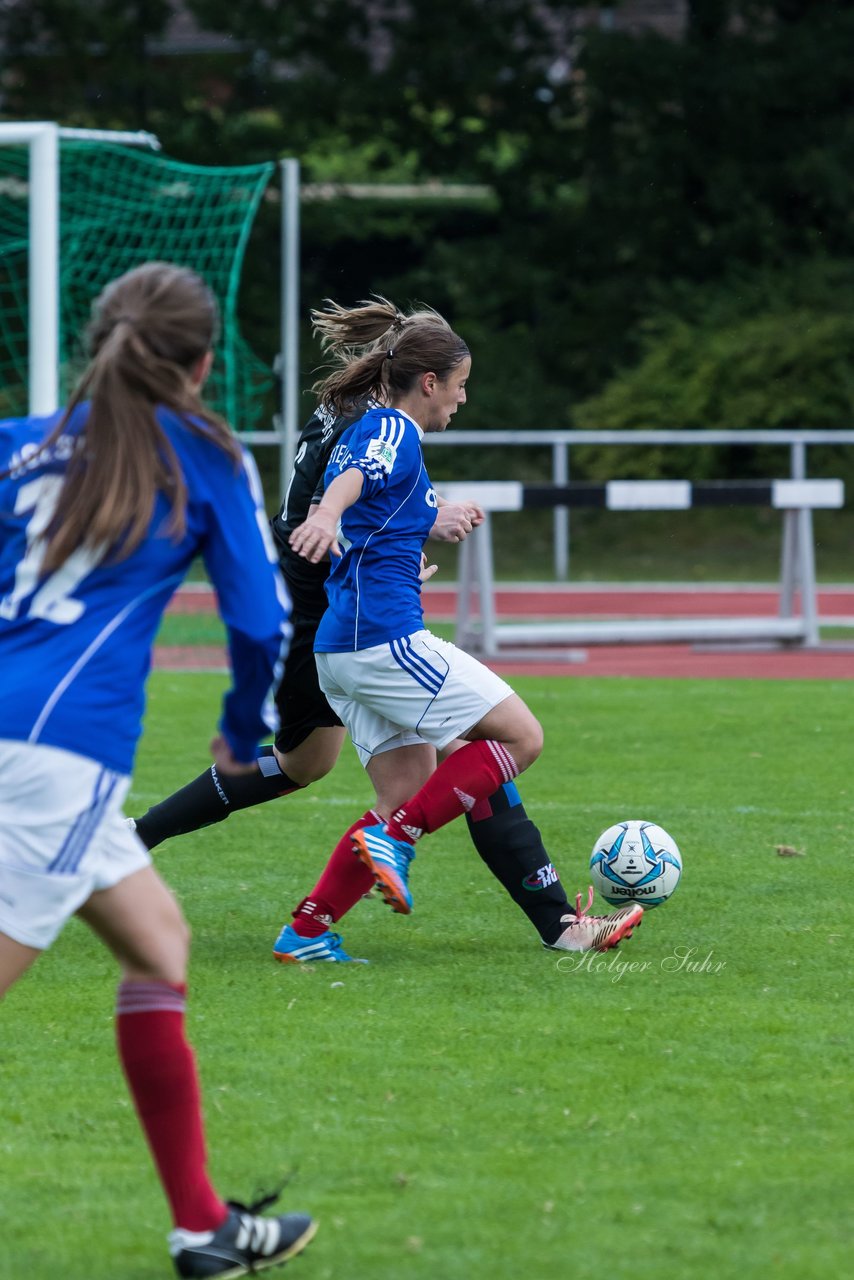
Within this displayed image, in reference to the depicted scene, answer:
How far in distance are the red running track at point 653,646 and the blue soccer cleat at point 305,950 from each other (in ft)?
22.5

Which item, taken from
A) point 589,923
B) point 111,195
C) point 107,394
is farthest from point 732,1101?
point 111,195

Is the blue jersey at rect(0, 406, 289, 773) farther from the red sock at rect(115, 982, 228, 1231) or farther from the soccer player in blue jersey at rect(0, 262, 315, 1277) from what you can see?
the red sock at rect(115, 982, 228, 1231)

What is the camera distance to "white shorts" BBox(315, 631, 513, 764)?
496 cm

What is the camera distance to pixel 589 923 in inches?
204

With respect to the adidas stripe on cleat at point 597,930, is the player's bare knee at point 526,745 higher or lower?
higher

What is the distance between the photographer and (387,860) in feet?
15.9

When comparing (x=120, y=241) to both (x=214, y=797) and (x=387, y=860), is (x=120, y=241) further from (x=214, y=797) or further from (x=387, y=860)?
(x=387, y=860)

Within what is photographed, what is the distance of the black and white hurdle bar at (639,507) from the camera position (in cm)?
1237

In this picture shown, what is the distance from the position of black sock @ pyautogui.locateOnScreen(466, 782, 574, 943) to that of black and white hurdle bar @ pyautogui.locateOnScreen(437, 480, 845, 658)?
22.5 ft

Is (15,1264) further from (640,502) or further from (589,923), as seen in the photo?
(640,502)

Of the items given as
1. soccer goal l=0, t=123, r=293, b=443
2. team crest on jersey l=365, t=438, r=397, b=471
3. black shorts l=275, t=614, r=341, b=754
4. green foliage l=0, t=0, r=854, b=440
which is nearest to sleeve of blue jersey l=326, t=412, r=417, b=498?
team crest on jersey l=365, t=438, r=397, b=471

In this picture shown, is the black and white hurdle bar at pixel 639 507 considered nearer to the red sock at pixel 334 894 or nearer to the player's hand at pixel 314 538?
the red sock at pixel 334 894

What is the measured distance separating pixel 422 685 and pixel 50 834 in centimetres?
213

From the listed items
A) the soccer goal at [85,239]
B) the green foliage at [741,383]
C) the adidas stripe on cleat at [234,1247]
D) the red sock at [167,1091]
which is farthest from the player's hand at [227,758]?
the green foliage at [741,383]
